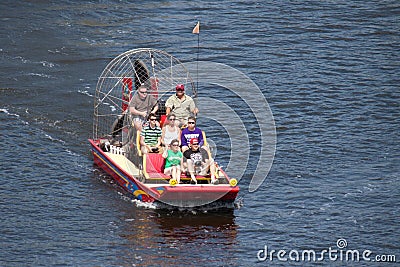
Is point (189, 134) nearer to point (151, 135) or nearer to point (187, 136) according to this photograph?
point (187, 136)

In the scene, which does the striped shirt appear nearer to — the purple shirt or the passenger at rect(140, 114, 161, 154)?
the passenger at rect(140, 114, 161, 154)

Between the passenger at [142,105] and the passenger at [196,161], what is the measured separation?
8.35ft

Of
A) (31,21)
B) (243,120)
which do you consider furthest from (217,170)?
(31,21)

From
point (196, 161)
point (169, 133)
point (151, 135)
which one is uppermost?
point (169, 133)

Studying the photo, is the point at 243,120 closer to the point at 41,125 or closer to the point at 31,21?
the point at 41,125

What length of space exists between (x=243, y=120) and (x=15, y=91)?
29.9 feet

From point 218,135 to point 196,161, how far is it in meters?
6.20

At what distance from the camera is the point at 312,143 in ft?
95.8

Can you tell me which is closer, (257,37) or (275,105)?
(275,105)

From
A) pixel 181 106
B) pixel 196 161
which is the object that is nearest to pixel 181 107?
pixel 181 106

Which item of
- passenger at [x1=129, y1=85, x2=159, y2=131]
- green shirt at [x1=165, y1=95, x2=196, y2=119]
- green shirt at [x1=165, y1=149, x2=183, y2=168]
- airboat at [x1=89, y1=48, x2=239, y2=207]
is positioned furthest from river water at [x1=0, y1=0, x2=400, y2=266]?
green shirt at [x1=165, y1=95, x2=196, y2=119]

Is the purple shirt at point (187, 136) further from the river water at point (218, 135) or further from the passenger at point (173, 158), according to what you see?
the river water at point (218, 135)

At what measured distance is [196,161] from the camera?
77.5 ft

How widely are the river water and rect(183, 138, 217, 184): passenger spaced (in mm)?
1120
